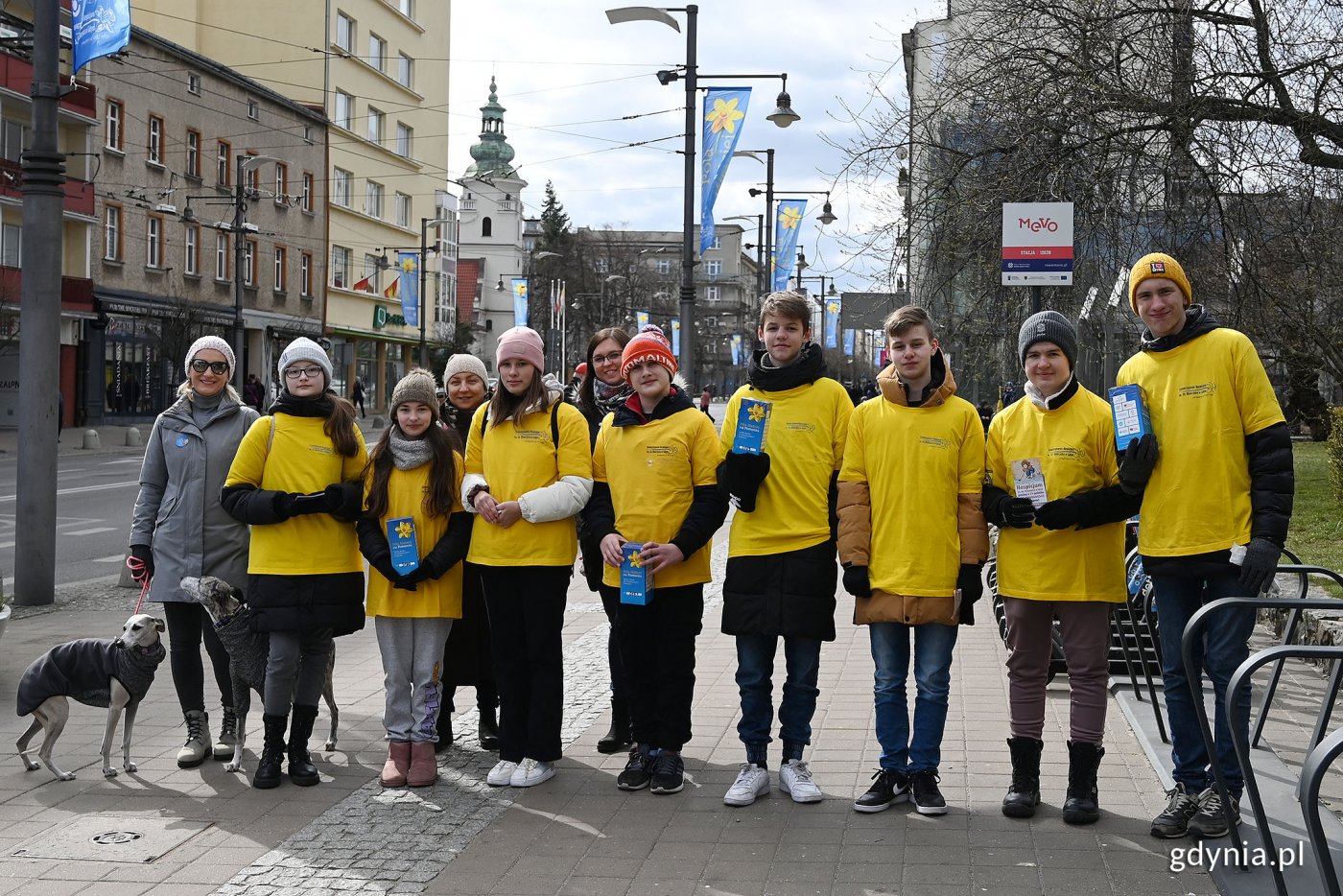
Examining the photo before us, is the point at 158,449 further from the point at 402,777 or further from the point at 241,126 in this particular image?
the point at 241,126

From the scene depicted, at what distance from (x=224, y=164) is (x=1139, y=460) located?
4891 cm

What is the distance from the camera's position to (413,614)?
6.13 m

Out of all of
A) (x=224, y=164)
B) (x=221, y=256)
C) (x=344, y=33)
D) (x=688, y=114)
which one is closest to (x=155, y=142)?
(x=224, y=164)

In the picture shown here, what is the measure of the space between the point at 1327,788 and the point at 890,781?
189 cm

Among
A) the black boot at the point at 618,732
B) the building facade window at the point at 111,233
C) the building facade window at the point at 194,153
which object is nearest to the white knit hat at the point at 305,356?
the black boot at the point at 618,732

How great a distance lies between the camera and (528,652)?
6.16 meters

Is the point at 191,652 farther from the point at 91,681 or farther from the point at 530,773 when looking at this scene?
the point at 530,773

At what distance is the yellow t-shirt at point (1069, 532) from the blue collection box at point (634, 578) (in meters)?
1.49

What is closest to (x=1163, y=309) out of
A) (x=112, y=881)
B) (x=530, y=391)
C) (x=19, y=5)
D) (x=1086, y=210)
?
(x=530, y=391)

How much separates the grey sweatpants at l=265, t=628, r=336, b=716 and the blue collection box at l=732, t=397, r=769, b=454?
2.15 meters

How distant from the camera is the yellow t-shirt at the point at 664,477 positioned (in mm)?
5961

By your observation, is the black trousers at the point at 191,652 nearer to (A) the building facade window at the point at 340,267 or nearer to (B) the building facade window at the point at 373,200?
(A) the building facade window at the point at 340,267

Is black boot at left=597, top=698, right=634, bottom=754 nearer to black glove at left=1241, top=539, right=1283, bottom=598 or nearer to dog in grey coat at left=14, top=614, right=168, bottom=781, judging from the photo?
dog in grey coat at left=14, top=614, right=168, bottom=781

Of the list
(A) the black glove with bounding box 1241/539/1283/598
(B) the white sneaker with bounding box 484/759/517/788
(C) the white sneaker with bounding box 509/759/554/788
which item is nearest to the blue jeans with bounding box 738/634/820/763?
(C) the white sneaker with bounding box 509/759/554/788
